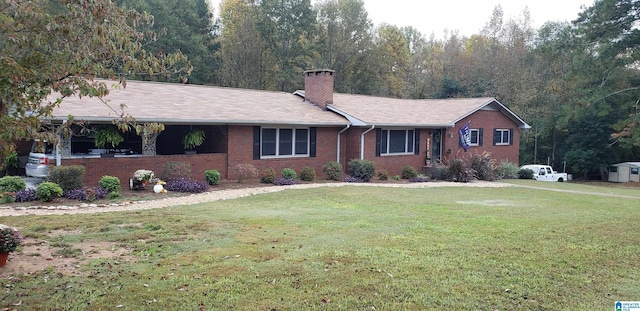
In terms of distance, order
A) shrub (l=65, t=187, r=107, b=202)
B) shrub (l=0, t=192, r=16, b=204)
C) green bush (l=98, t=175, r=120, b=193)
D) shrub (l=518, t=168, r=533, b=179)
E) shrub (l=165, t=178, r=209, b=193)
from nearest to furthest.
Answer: shrub (l=0, t=192, r=16, b=204)
shrub (l=65, t=187, r=107, b=202)
green bush (l=98, t=175, r=120, b=193)
shrub (l=165, t=178, r=209, b=193)
shrub (l=518, t=168, r=533, b=179)

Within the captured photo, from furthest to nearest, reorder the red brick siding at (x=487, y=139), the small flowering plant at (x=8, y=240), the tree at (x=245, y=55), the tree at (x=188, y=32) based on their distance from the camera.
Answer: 1. the tree at (x=245, y=55)
2. the tree at (x=188, y=32)
3. the red brick siding at (x=487, y=139)
4. the small flowering plant at (x=8, y=240)

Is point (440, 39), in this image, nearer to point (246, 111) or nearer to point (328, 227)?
point (246, 111)

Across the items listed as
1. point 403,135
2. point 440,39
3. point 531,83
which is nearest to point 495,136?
point 403,135

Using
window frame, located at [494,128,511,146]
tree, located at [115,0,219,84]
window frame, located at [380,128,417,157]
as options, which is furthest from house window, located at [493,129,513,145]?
tree, located at [115,0,219,84]

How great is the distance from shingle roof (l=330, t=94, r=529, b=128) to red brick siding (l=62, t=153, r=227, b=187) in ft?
22.7

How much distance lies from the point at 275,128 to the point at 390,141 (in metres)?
6.36

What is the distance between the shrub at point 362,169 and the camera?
67.0 ft

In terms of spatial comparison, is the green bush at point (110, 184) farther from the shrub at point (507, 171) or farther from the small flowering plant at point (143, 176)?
the shrub at point (507, 171)

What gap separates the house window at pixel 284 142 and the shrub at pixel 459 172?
Result: 21.5ft

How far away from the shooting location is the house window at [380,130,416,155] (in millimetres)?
22781

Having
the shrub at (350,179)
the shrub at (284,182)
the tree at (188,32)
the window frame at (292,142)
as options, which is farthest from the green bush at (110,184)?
the tree at (188,32)

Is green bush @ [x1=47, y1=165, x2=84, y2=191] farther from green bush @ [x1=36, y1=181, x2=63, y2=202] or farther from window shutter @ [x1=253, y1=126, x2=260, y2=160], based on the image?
window shutter @ [x1=253, y1=126, x2=260, y2=160]

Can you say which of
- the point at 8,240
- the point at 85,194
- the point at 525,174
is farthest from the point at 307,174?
the point at 525,174

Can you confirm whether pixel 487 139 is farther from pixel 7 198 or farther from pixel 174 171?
pixel 7 198
